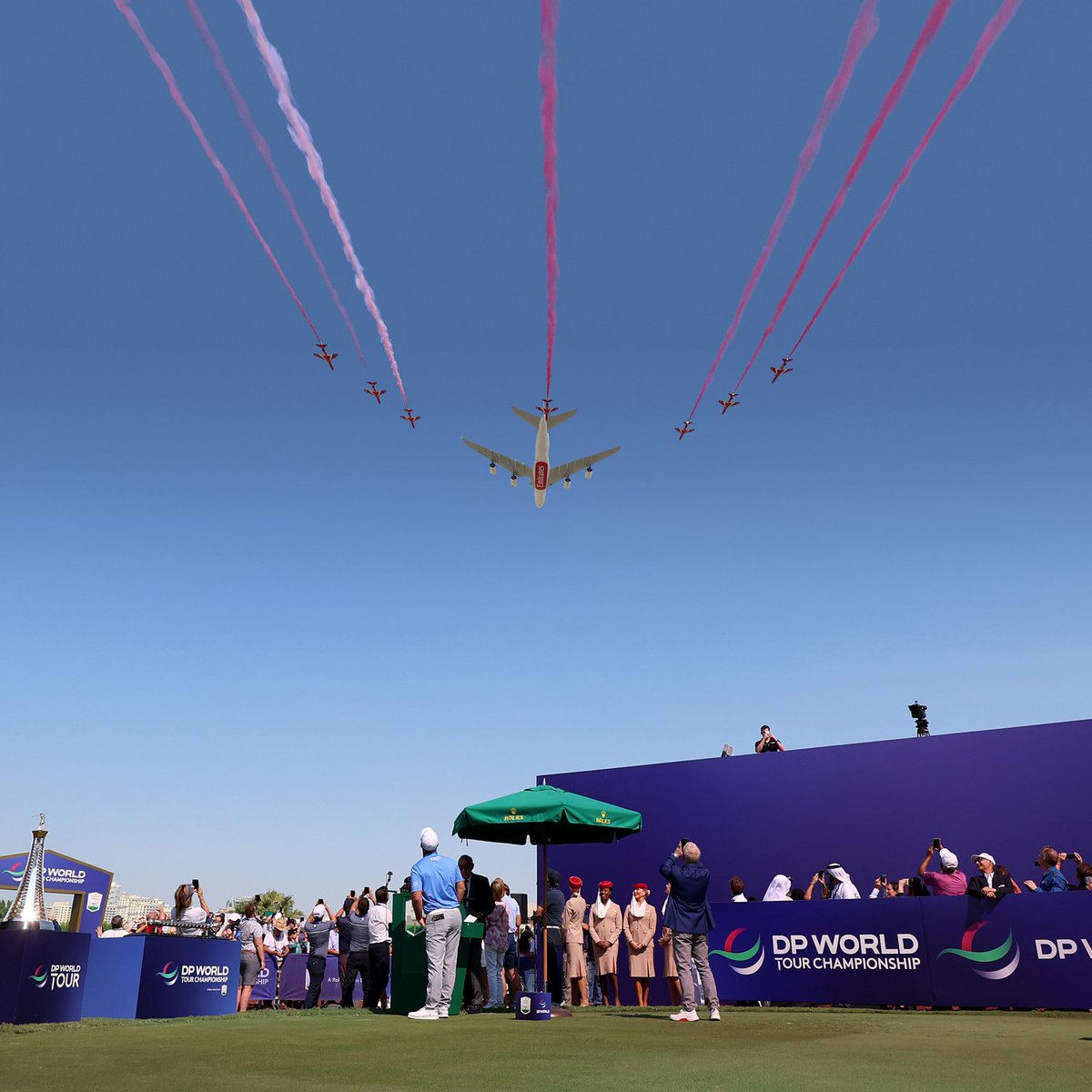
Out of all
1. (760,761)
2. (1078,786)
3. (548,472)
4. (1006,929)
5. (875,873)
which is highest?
(548,472)

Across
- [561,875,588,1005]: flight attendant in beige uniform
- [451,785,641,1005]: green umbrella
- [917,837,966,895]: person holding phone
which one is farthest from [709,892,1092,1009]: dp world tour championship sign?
[451,785,641,1005]: green umbrella

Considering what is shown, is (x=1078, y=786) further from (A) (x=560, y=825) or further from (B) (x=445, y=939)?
(B) (x=445, y=939)

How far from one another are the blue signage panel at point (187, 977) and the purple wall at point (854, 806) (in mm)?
6678

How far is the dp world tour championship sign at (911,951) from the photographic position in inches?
371

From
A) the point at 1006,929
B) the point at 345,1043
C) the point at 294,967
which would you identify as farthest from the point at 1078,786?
the point at 294,967

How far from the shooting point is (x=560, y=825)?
35.9 ft

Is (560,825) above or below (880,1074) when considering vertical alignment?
above

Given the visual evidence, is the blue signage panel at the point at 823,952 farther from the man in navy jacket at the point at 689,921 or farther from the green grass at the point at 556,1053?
the man in navy jacket at the point at 689,921

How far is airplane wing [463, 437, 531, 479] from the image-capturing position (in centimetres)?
2830

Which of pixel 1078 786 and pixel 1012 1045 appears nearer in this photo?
pixel 1012 1045

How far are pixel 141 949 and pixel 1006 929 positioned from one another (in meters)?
9.07

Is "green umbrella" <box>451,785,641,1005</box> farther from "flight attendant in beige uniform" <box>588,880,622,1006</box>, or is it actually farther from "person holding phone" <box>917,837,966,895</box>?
"person holding phone" <box>917,837,966,895</box>

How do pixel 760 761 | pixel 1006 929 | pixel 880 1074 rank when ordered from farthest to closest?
pixel 760 761, pixel 1006 929, pixel 880 1074

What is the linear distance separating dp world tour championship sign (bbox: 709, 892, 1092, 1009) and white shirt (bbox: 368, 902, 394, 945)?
13.0 feet
